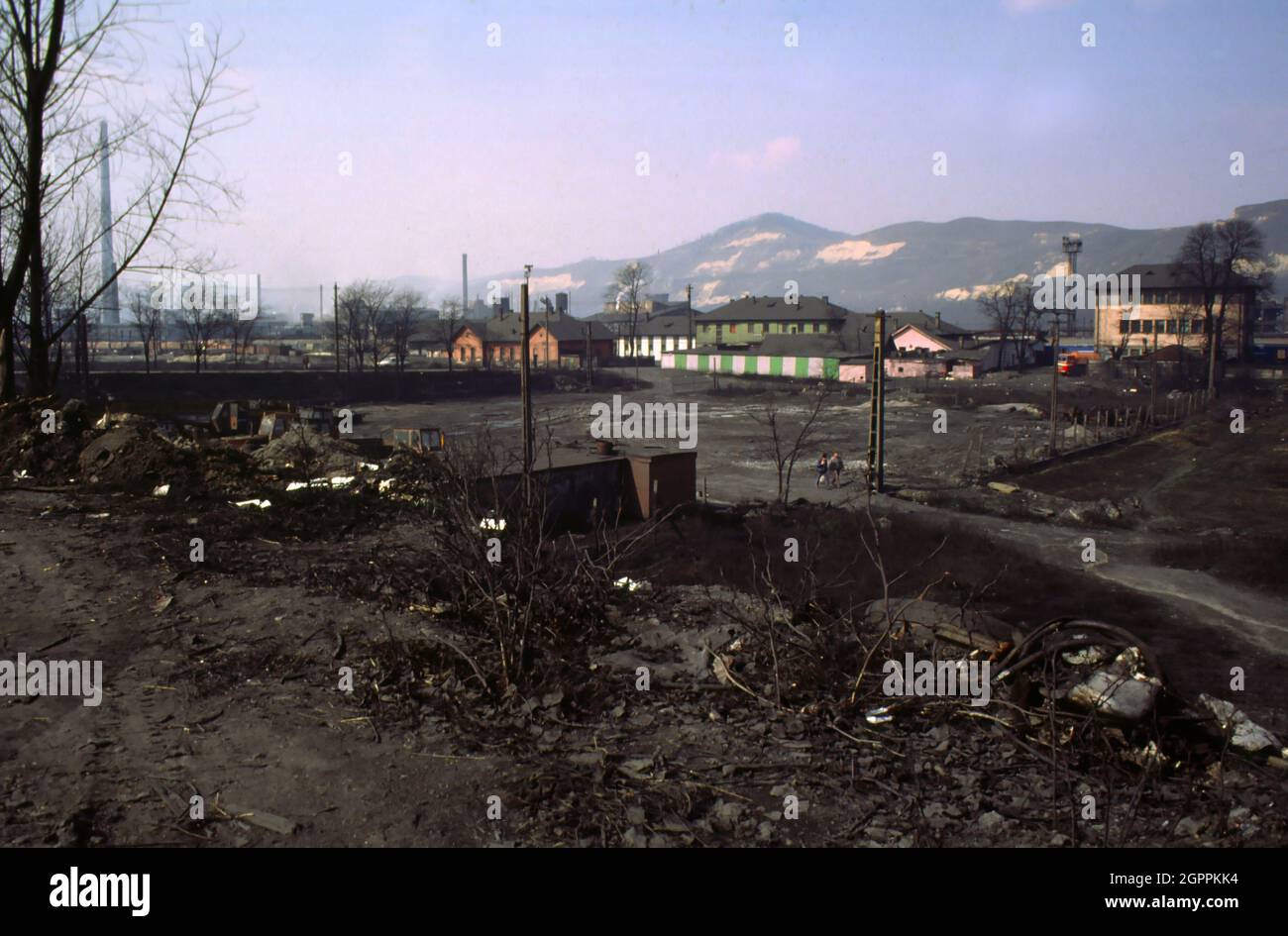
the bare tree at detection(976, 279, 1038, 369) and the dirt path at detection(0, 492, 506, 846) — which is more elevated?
the bare tree at detection(976, 279, 1038, 369)

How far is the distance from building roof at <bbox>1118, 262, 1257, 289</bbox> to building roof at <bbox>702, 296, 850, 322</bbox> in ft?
84.6

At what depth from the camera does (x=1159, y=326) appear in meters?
76.1

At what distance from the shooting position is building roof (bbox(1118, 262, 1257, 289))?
7262cm

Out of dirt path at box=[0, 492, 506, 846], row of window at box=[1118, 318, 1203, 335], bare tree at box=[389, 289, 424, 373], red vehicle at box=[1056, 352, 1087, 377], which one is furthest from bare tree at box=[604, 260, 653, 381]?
dirt path at box=[0, 492, 506, 846]

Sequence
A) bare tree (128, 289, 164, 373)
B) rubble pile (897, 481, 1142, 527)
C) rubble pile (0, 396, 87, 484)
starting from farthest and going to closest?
1. bare tree (128, 289, 164, 373)
2. rubble pile (897, 481, 1142, 527)
3. rubble pile (0, 396, 87, 484)

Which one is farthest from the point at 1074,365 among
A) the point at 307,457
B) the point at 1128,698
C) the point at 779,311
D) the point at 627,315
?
the point at 1128,698

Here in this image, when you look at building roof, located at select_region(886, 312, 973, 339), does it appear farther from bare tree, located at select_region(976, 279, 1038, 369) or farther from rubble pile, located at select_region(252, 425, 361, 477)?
rubble pile, located at select_region(252, 425, 361, 477)

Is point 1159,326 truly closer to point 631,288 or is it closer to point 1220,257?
point 1220,257

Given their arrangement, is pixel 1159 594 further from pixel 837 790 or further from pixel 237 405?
pixel 237 405

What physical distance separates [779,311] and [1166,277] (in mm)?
34311

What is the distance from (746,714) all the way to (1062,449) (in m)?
31.6

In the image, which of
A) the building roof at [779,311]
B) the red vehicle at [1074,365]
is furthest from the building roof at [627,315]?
the red vehicle at [1074,365]
